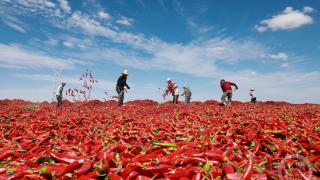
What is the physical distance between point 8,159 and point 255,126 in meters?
5.79

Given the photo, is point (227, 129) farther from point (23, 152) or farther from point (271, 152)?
point (23, 152)

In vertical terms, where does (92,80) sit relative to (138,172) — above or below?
above

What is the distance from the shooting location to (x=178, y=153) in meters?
5.78

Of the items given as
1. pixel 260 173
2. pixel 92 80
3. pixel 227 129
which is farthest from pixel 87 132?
pixel 92 80

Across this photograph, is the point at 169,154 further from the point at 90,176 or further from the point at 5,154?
the point at 5,154

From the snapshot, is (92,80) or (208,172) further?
(92,80)

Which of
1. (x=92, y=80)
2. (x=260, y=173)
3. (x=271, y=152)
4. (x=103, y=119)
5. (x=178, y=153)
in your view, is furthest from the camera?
(x=92, y=80)

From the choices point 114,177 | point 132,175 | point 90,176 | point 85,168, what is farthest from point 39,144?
point 132,175

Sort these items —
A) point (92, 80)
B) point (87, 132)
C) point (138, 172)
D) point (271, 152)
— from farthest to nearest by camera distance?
point (92, 80)
point (87, 132)
point (271, 152)
point (138, 172)

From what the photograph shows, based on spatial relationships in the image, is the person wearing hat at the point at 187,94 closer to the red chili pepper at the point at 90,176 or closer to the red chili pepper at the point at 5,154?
the red chili pepper at the point at 5,154

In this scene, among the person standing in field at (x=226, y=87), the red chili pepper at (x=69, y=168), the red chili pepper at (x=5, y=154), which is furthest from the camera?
the person standing in field at (x=226, y=87)

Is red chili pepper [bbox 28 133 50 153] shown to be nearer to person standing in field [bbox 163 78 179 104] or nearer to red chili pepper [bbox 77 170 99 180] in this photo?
red chili pepper [bbox 77 170 99 180]

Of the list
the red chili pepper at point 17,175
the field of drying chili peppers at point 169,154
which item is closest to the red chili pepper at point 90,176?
the field of drying chili peppers at point 169,154

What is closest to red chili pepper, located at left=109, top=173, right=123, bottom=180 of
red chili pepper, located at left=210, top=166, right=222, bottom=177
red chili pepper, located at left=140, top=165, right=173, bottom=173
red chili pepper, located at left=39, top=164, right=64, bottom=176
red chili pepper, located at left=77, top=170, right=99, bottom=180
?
red chili pepper, located at left=77, top=170, right=99, bottom=180
